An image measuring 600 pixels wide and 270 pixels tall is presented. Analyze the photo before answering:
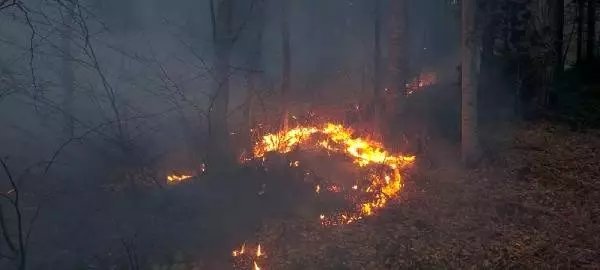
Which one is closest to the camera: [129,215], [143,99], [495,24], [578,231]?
[578,231]

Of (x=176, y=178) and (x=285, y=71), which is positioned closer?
(x=176, y=178)

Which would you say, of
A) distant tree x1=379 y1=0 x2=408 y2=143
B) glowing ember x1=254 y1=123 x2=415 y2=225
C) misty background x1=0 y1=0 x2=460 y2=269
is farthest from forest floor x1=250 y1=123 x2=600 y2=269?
distant tree x1=379 y1=0 x2=408 y2=143

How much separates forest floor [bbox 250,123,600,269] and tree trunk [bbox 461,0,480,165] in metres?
0.37

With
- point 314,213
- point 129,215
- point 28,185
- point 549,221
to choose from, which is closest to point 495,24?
point 549,221

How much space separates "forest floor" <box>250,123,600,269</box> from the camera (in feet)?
20.5

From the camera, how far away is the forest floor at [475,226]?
624 centimetres

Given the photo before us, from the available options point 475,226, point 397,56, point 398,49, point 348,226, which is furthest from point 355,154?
point 475,226

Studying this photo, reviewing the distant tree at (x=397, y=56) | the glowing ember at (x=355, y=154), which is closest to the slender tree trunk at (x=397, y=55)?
the distant tree at (x=397, y=56)

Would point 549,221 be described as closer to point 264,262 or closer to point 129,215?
point 264,262

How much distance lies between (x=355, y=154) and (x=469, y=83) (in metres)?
2.93

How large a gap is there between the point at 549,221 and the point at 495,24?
6884 millimetres

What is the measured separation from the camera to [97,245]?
6.72 m

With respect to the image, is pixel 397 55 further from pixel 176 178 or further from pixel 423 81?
pixel 423 81

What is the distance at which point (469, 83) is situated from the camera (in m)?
8.84
